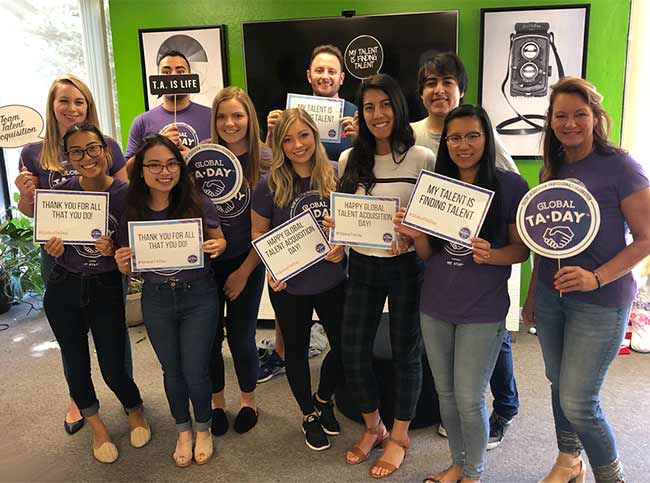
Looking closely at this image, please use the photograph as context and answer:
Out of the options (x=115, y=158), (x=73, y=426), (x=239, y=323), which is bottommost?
(x=73, y=426)

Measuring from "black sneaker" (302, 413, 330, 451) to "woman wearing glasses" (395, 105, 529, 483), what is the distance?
72 centimetres

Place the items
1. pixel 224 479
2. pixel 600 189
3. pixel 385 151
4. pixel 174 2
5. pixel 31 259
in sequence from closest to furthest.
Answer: pixel 600 189 < pixel 385 151 < pixel 224 479 < pixel 174 2 < pixel 31 259

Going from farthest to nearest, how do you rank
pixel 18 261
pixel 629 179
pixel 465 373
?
pixel 18 261 < pixel 465 373 < pixel 629 179

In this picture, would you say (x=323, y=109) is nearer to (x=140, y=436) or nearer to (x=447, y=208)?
(x=447, y=208)

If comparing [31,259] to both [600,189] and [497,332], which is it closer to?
[497,332]

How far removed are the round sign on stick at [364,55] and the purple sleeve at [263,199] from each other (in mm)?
1645

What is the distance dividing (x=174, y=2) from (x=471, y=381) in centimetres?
321

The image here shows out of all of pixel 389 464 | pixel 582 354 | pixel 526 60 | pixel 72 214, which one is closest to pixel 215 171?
pixel 72 214

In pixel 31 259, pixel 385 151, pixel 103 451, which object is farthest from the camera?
pixel 31 259

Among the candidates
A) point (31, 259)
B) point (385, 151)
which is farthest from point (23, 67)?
point (385, 151)

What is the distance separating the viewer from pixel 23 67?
4340mm

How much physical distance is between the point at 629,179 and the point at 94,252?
182cm

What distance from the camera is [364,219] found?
1.85m

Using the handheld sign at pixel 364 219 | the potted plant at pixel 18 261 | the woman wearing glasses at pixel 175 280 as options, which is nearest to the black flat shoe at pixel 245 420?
the woman wearing glasses at pixel 175 280
